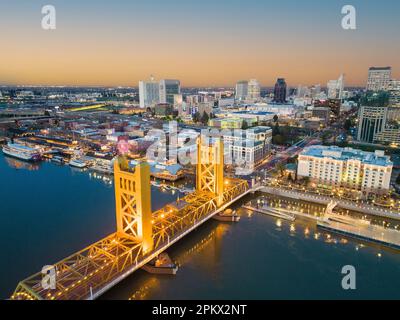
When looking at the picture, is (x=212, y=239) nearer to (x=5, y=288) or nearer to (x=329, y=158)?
(x=5, y=288)

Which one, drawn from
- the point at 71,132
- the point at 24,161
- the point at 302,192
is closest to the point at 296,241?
the point at 302,192

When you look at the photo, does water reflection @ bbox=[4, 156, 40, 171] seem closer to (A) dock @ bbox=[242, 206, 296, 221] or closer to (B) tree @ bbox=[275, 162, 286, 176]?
(A) dock @ bbox=[242, 206, 296, 221]

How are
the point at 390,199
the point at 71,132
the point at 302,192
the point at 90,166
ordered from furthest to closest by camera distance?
1. the point at 71,132
2. the point at 90,166
3. the point at 302,192
4. the point at 390,199

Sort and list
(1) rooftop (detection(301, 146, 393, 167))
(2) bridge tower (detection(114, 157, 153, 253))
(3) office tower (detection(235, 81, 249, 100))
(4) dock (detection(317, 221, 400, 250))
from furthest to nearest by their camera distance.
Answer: (3) office tower (detection(235, 81, 249, 100))
(1) rooftop (detection(301, 146, 393, 167))
(4) dock (detection(317, 221, 400, 250))
(2) bridge tower (detection(114, 157, 153, 253))

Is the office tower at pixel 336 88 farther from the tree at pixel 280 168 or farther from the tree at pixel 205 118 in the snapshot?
the tree at pixel 280 168

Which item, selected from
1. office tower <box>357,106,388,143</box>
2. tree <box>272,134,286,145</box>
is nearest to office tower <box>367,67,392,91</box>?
A: office tower <box>357,106,388,143</box>

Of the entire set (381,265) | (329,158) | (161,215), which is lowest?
(381,265)

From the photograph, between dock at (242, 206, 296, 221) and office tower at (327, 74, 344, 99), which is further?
office tower at (327, 74, 344, 99)

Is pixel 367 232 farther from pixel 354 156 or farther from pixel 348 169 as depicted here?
pixel 354 156
